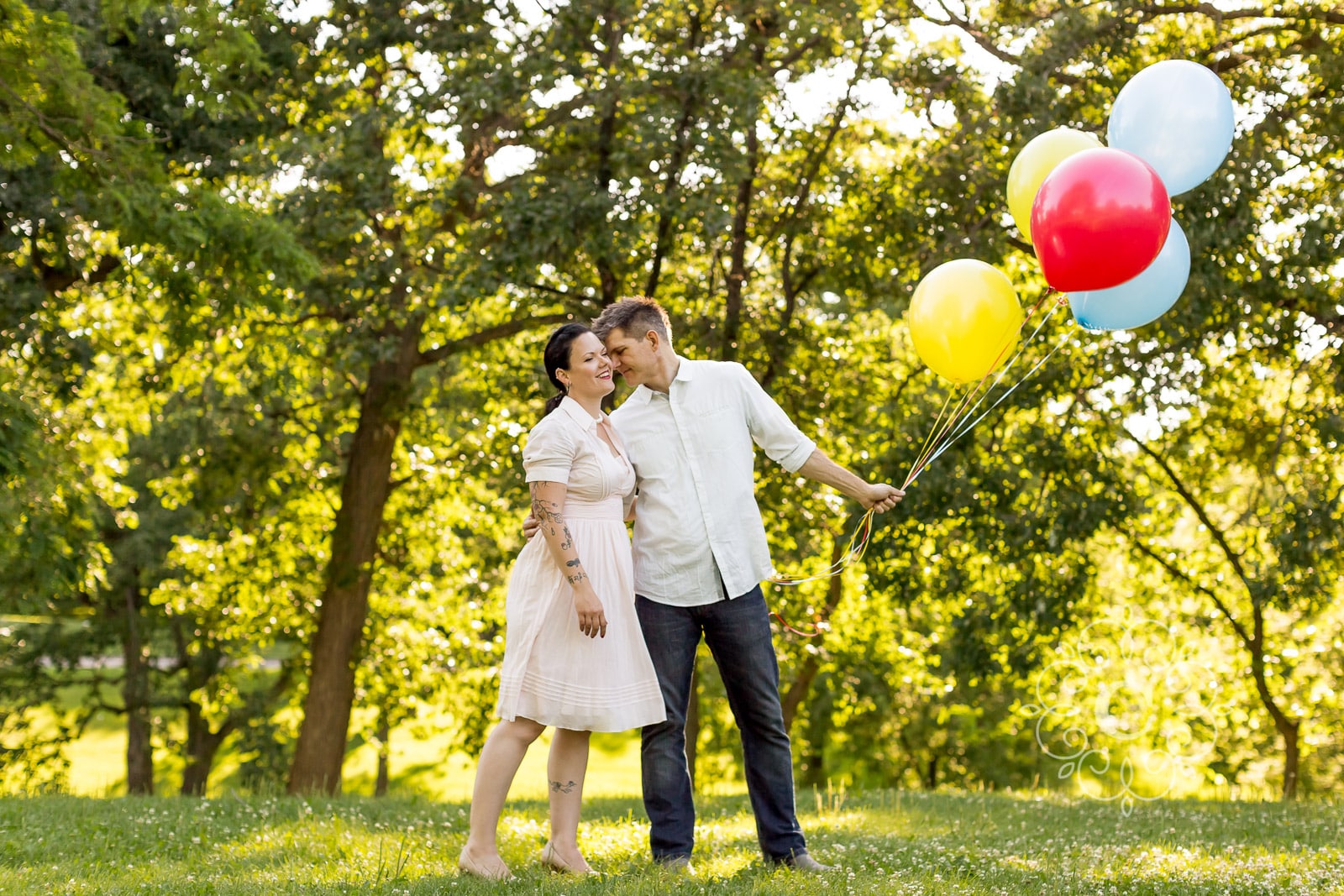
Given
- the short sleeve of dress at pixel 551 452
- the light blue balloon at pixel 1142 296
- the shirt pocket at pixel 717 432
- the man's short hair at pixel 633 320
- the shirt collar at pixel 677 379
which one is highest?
the light blue balloon at pixel 1142 296

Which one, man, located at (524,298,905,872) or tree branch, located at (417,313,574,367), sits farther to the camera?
tree branch, located at (417,313,574,367)

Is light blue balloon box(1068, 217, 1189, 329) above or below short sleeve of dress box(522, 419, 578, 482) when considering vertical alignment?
above

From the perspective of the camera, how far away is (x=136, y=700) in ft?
60.9

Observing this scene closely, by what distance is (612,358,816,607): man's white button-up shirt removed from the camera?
4.13 metres

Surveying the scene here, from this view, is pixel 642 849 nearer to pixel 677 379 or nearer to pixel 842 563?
pixel 842 563

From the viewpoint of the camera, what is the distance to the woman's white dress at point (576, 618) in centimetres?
395

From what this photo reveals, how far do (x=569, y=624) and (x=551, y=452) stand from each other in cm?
59

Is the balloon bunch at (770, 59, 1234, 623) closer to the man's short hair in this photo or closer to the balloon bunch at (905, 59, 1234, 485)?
the balloon bunch at (905, 59, 1234, 485)

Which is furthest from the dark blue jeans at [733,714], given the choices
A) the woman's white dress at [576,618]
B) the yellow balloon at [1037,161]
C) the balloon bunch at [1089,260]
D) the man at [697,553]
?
the yellow balloon at [1037,161]

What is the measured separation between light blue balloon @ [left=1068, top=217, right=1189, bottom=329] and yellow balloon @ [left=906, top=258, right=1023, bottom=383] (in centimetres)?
29

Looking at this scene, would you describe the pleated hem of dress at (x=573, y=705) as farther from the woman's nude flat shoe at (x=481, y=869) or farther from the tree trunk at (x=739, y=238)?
the tree trunk at (x=739, y=238)

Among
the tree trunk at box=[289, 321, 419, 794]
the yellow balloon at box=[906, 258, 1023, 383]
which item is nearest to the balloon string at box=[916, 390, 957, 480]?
the yellow balloon at box=[906, 258, 1023, 383]

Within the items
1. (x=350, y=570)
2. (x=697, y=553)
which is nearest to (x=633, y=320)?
(x=697, y=553)

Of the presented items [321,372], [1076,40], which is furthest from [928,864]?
[321,372]
